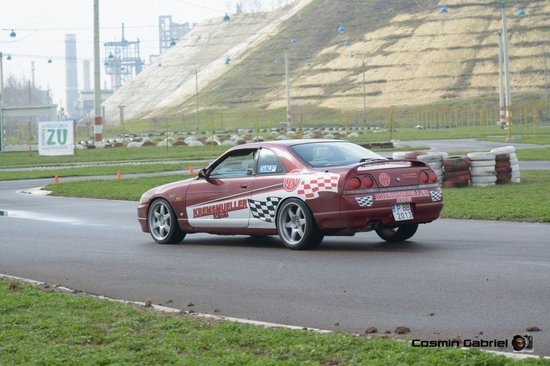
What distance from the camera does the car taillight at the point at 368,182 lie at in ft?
43.4

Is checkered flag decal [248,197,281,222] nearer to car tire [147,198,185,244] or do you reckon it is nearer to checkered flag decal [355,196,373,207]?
checkered flag decal [355,196,373,207]

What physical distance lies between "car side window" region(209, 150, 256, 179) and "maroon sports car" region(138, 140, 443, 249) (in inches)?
0.6

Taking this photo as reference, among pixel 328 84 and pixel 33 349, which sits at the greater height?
pixel 328 84

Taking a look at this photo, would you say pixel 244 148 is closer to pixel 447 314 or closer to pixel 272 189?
pixel 272 189

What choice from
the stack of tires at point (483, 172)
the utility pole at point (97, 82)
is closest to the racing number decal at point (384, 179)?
the stack of tires at point (483, 172)

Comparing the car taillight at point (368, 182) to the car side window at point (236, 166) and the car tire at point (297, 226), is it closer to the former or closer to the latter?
the car tire at point (297, 226)

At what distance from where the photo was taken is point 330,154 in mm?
14164

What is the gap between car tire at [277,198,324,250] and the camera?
44.2 ft

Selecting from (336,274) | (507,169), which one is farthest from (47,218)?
(336,274)

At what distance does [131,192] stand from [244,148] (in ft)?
39.4

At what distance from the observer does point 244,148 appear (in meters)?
15.0

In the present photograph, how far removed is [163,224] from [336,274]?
468 centimetres

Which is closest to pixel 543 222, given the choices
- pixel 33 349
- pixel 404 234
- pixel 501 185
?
→ pixel 404 234

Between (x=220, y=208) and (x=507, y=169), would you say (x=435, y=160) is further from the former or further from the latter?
(x=220, y=208)
